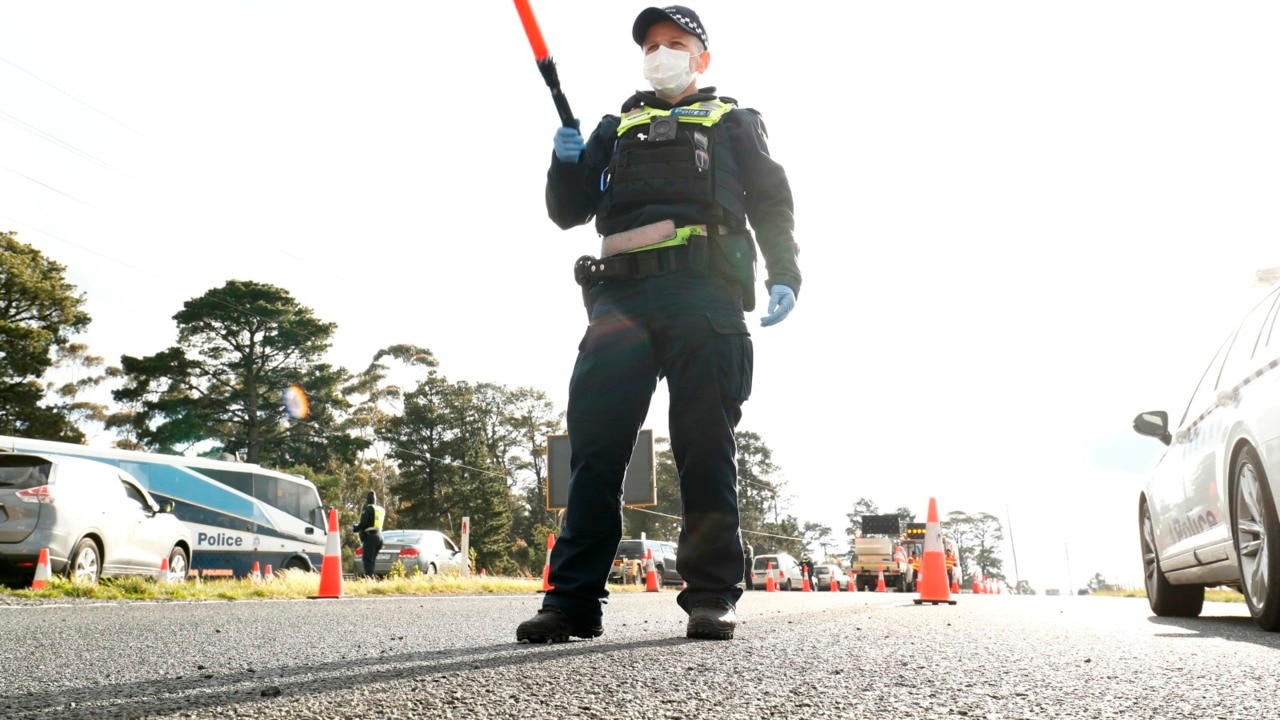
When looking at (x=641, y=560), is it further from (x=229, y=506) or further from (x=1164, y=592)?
(x=1164, y=592)

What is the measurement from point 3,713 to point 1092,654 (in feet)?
8.46

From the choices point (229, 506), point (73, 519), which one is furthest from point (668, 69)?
point (229, 506)

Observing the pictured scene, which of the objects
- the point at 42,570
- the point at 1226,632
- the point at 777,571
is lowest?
the point at 1226,632

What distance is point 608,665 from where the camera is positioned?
90.2 inches

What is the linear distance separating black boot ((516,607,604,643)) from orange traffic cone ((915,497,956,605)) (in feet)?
17.4

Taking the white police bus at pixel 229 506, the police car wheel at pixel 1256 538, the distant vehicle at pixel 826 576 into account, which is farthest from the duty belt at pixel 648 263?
the distant vehicle at pixel 826 576

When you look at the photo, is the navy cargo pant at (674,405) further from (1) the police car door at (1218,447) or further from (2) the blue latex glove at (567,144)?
(1) the police car door at (1218,447)

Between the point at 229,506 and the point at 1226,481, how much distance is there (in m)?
20.9

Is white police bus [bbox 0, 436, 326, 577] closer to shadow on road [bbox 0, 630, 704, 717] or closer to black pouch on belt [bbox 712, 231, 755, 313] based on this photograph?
black pouch on belt [bbox 712, 231, 755, 313]

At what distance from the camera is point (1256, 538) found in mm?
4133

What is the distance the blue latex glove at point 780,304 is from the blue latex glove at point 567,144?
32.6 inches

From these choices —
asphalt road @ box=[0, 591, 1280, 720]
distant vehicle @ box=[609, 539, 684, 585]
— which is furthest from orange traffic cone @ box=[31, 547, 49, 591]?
distant vehicle @ box=[609, 539, 684, 585]

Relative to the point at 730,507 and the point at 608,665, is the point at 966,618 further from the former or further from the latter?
the point at 608,665

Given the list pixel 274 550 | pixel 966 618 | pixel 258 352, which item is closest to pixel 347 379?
pixel 258 352
